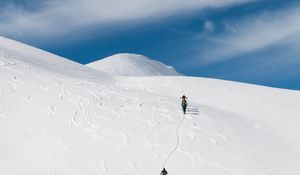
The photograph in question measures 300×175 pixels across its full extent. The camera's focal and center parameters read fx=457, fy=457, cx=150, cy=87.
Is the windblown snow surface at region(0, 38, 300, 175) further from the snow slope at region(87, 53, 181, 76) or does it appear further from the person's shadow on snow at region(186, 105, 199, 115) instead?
the snow slope at region(87, 53, 181, 76)

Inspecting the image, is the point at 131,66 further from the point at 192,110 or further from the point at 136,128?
the point at 136,128

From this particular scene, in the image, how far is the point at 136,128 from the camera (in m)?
25.6

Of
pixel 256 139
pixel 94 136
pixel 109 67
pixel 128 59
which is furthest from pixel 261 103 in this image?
pixel 128 59

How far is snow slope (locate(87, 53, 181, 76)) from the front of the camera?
115625 mm

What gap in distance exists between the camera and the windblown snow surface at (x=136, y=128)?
2159 centimetres

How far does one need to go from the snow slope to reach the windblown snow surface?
74.0 meters

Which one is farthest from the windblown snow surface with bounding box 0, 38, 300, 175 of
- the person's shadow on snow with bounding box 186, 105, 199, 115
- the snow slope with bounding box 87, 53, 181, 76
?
the snow slope with bounding box 87, 53, 181, 76

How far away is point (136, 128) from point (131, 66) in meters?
99.1

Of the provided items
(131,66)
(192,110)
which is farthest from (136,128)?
(131,66)

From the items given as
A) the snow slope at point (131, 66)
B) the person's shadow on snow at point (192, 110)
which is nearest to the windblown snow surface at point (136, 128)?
the person's shadow on snow at point (192, 110)

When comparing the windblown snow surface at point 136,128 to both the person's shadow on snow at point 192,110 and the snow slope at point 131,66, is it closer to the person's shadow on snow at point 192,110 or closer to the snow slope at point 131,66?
the person's shadow on snow at point 192,110

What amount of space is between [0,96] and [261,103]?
1813 cm

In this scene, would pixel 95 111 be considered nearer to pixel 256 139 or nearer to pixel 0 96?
pixel 0 96

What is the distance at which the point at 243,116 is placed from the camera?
29.9 meters
